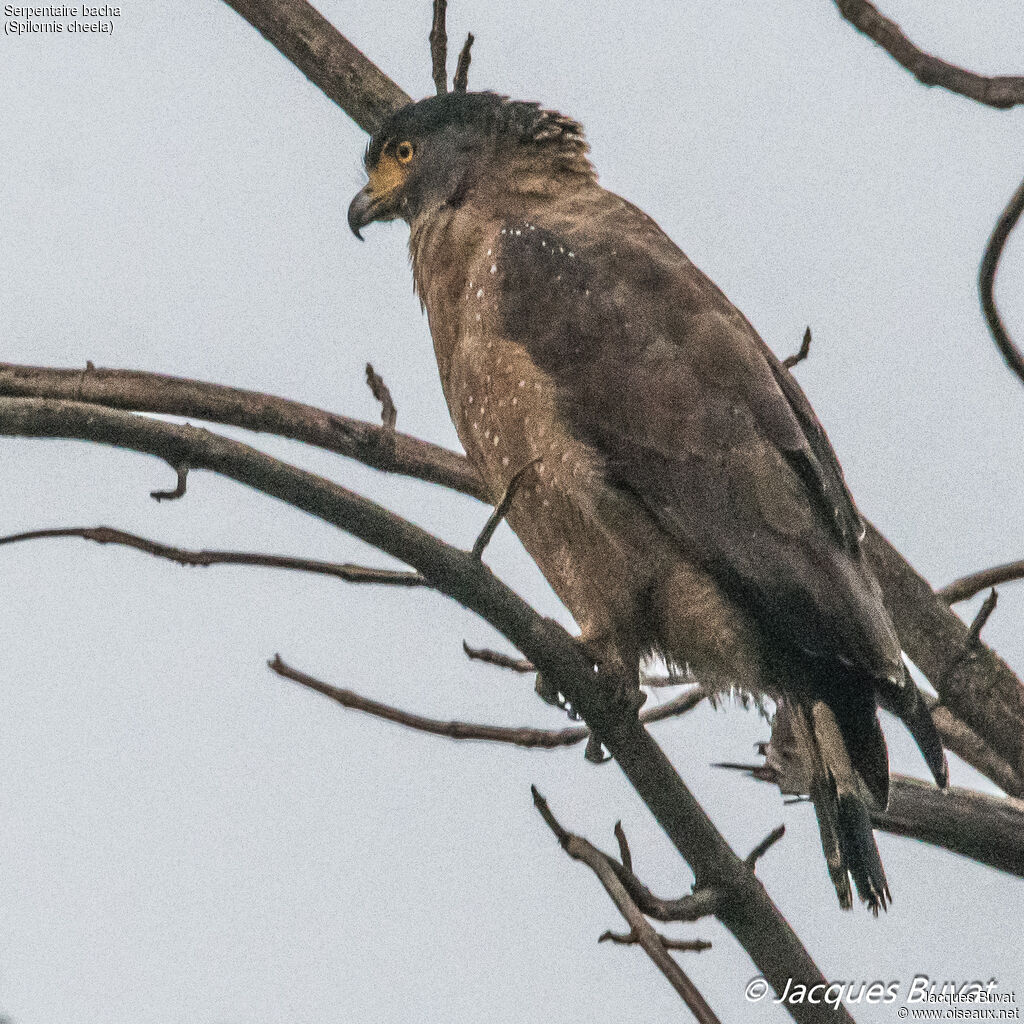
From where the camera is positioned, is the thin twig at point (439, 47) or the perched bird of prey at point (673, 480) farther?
the thin twig at point (439, 47)

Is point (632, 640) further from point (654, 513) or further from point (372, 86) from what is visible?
point (372, 86)

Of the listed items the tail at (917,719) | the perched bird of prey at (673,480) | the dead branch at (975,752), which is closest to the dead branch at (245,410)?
the perched bird of prey at (673,480)

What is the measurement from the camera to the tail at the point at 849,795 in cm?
321

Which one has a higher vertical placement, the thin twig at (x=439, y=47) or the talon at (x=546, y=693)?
the thin twig at (x=439, y=47)

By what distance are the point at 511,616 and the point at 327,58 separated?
8.80 feet

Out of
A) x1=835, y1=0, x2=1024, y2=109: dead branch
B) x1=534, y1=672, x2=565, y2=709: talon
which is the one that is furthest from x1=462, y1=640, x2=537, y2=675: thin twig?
x1=835, y1=0, x2=1024, y2=109: dead branch

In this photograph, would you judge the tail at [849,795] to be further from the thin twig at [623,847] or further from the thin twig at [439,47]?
the thin twig at [439,47]

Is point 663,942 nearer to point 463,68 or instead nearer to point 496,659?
point 496,659

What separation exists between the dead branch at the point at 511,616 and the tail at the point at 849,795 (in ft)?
1.17

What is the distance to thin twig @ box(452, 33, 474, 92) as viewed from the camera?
4.49 meters

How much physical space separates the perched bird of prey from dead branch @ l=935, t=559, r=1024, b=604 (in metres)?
0.32

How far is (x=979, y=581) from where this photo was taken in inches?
150

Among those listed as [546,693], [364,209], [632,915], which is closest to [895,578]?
[546,693]

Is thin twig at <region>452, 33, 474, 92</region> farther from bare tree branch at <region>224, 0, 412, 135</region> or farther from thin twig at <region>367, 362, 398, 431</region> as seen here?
thin twig at <region>367, 362, 398, 431</region>
